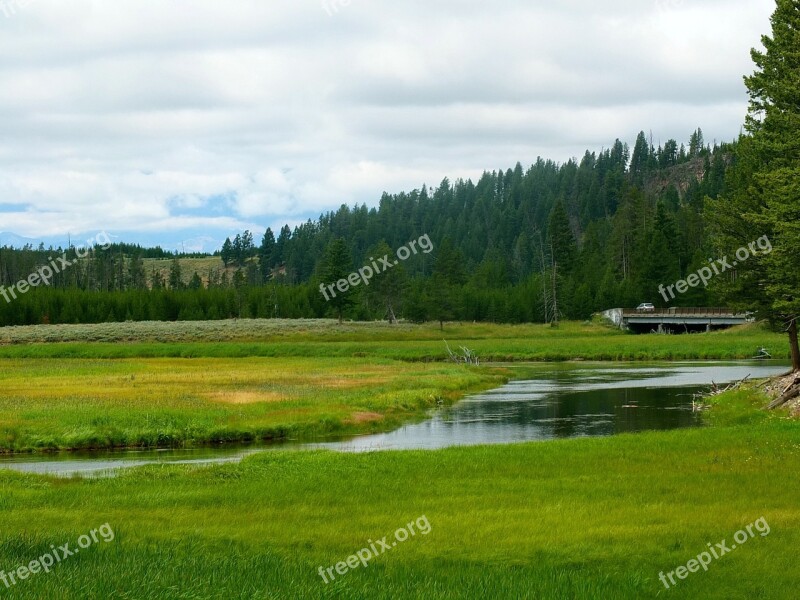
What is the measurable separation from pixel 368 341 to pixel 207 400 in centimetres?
6664

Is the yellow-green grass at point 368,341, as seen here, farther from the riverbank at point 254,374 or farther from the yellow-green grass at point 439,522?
the yellow-green grass at point 439,522

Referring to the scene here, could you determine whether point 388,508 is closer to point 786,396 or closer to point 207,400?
point 786,396

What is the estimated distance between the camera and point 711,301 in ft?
447

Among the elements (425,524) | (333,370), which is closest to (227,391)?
(333,370)

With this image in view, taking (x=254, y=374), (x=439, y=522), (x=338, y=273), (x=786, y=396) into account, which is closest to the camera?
(x=439, y=522)

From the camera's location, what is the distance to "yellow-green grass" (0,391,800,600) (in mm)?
13484

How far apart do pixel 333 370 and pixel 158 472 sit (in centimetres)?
4675

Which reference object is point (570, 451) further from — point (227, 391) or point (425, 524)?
point (227, 391)

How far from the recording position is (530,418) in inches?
1818

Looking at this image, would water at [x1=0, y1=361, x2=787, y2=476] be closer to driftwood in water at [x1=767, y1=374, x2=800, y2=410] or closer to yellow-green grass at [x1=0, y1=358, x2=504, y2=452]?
yellow-green grass at [x1=0, y1=358, x2=504, y2=452]

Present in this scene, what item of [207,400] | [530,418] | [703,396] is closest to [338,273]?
[207,400]

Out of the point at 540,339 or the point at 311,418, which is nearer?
the point at 311,418

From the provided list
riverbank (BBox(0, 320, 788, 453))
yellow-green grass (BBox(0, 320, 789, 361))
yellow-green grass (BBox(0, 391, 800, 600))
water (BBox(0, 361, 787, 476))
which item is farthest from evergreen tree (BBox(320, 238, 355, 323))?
yellow-green grass (BBox(0, 391, 800, 600))

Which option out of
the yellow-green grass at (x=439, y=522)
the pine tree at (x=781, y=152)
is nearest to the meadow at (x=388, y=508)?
the yellow-green grass at (x=439, y=522)
